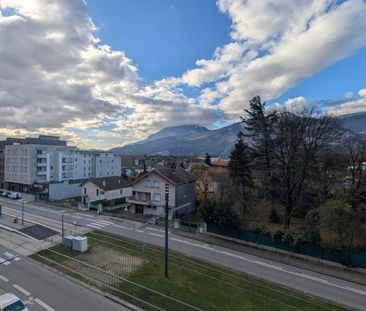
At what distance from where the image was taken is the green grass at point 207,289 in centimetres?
1753

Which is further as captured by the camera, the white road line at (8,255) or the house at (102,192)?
the house at (102,192)

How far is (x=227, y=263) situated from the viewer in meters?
25.6

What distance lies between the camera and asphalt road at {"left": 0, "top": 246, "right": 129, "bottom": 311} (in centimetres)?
1662

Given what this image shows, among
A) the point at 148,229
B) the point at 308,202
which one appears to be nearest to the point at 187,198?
the point at 148,229

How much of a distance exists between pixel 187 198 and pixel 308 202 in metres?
20.5

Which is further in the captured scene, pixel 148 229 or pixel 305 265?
pixel 148 229

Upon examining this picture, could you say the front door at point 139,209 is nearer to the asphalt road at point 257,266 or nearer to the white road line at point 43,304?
the asphalt road at point 257,266

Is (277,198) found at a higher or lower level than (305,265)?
higher

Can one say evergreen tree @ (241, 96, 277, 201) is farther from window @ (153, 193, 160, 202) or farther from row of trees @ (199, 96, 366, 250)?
window @ (153, 193, 160, 202)

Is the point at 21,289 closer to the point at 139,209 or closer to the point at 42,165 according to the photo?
the point at 139,209

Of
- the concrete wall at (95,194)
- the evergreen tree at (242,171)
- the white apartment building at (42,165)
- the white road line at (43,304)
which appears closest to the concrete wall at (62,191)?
the white apartment building at (42,165)

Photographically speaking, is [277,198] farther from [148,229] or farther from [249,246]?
[148,229]

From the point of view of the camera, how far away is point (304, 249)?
27.7 metres

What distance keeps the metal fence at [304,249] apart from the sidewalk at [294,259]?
45 cm
